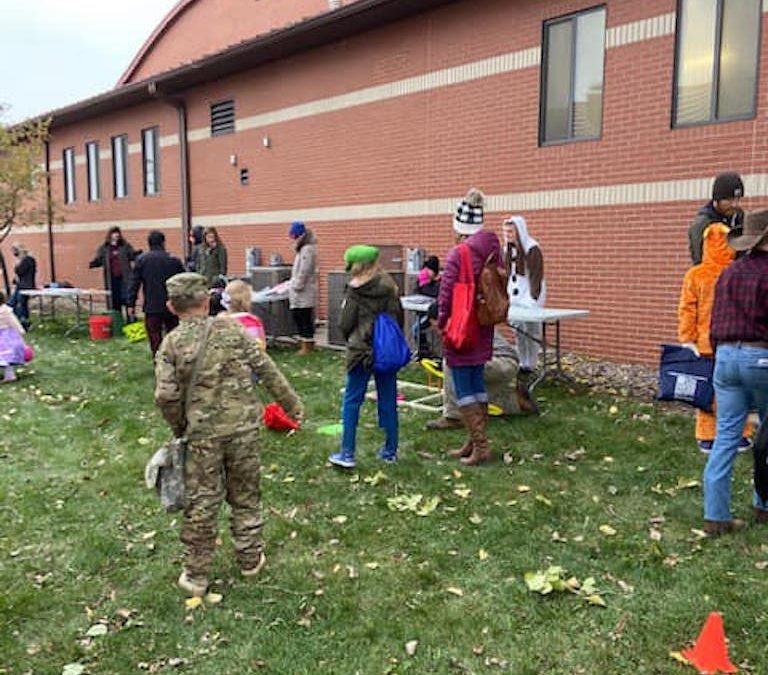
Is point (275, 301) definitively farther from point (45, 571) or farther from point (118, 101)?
point (118, 101)

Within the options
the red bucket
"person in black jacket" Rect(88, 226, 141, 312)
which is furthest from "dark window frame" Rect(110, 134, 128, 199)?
the red bucket

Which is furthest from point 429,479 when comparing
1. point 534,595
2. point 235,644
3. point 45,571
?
point 45,571

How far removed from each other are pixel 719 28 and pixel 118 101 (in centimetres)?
1553

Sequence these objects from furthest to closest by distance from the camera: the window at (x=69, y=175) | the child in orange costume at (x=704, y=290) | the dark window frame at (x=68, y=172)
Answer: the window at (x=69, y=175) → the dark window frame at (x=68, y=172) → the child in orange costume at (x=704, y=290)

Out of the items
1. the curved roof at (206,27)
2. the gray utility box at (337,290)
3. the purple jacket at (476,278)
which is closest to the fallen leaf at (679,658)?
the purple jacket at (476,278)

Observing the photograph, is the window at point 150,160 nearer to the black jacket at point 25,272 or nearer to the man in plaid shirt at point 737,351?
the black jacket at point 25,272

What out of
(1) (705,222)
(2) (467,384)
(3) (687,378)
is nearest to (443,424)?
(2) (467,384)

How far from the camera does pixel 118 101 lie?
1919 cm

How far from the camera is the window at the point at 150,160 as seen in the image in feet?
62.1

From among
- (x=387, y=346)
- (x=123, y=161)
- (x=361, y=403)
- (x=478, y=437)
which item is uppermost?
(x=123, y=161)

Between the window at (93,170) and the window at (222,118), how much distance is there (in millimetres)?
6165

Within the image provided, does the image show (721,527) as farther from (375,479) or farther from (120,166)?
(120,166)

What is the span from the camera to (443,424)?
6754 millimetres

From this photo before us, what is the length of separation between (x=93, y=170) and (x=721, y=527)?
21056 millimetres
